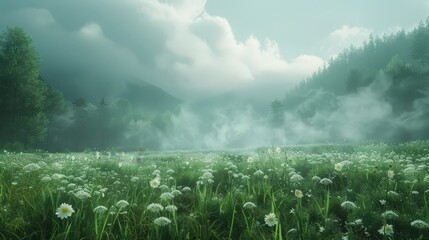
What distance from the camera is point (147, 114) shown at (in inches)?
3829

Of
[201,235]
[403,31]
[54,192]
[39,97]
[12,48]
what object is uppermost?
[403,31]

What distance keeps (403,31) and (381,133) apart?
152338 millimetres

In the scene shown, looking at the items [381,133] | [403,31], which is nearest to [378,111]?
[381,133]

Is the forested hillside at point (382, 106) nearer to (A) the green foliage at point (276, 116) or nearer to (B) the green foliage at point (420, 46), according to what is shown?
(B) the green foliage at point (420, 46)

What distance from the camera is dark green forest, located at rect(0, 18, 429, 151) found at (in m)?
38.6

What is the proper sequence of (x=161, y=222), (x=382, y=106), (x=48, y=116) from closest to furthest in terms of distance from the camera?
(x=161, y=222) < (x=48, y=116) < (x=382, y=106)

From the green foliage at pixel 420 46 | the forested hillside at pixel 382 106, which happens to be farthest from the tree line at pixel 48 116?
the green foliage at pixel 420 46

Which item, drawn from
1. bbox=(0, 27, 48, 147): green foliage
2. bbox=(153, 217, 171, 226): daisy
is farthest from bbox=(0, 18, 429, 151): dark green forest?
bbox=(153, 217, 171, 226): daisy

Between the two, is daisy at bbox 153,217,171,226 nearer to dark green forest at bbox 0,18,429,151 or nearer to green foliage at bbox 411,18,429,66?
dark green forest at bbox 0,18,429,151

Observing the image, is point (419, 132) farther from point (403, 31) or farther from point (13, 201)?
point (403, 31)

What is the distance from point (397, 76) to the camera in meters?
67.1

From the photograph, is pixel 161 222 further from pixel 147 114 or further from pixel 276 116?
pixel 276 116

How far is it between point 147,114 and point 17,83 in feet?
194

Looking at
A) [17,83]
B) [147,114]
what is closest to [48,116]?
[17,83]
